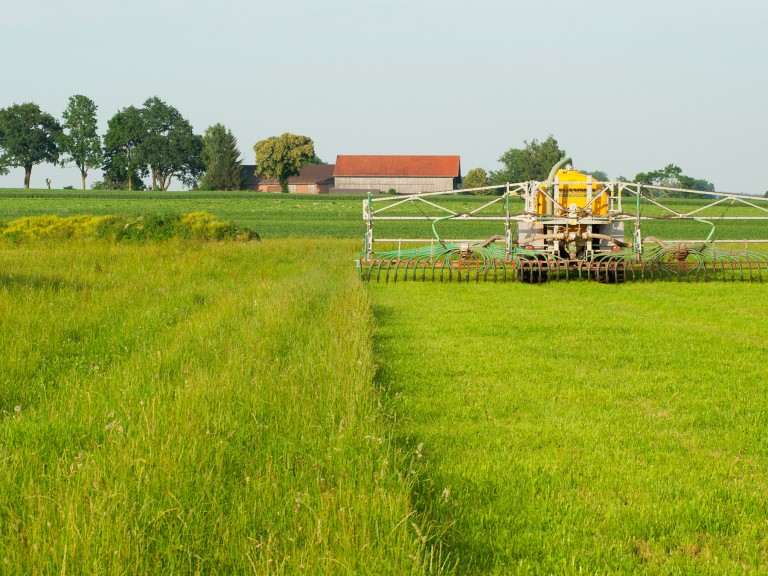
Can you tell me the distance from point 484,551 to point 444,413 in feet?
8.61

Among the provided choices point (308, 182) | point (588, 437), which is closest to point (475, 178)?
point (308, 182)

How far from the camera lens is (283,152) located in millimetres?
103812

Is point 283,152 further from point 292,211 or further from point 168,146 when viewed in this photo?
point 292,211

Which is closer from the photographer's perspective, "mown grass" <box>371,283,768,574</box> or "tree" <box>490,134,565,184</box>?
"mown grass" <box>371,283,768,574</box>

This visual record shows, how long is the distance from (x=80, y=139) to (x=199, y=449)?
10935 cm

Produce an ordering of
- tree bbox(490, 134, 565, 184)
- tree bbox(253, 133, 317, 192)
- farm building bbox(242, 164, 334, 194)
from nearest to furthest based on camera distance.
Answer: tree bbox(490, 134, 565, 184), tree bbox(253, 133, 317, 192), farm building bbox(242, 164, 334, 194)

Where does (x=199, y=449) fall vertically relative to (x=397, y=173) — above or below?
below

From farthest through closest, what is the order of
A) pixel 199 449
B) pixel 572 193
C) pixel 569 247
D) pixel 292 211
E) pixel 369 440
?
pixel 292 211
pixel 572 193
pixel 569 247
pixel 369 440
pixel 199 449

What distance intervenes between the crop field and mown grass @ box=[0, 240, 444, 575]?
0.8 inches

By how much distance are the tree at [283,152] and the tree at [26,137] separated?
2556cm

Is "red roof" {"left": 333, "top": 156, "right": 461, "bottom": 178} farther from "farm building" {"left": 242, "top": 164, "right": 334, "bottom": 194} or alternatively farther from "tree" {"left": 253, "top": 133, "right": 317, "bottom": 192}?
"farm building" {"left": 242, "top": 164, "right": 334, "bottom": 194}

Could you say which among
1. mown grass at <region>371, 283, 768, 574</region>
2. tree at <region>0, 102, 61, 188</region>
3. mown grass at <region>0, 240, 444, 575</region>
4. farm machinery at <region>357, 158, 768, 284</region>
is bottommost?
mown grass at <region>371, 283, 768, 574</region>

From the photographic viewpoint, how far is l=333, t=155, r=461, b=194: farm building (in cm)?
9950

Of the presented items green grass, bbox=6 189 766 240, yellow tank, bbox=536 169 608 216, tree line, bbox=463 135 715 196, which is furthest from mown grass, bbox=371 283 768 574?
tree line, bbox=463 135 715 196
